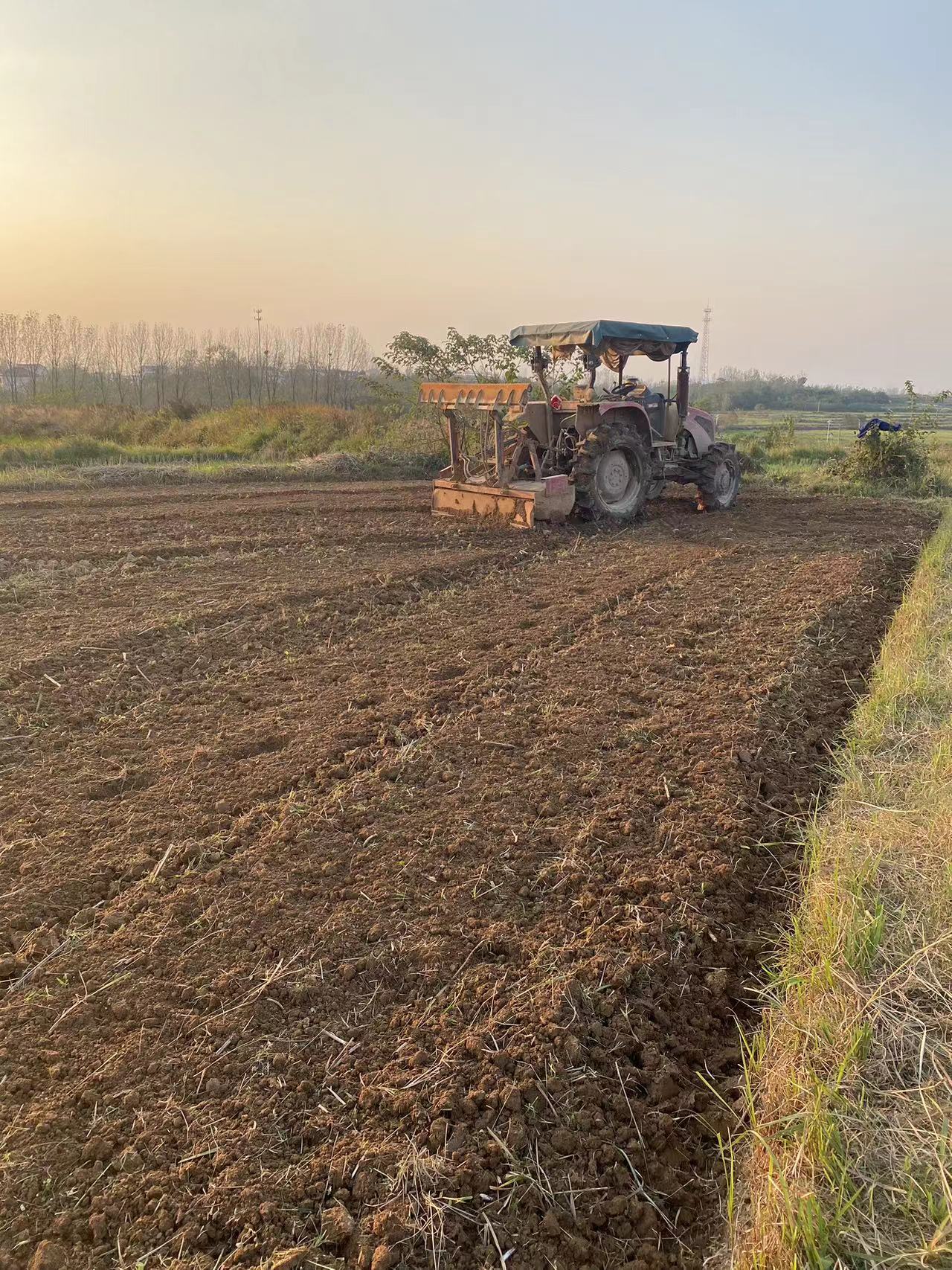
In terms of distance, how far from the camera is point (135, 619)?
18.9ft

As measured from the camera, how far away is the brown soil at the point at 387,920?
1815mm

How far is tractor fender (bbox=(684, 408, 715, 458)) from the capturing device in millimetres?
10451

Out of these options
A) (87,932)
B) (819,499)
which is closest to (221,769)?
(87,932)

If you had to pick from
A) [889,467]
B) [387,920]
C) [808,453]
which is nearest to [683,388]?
[889,467]

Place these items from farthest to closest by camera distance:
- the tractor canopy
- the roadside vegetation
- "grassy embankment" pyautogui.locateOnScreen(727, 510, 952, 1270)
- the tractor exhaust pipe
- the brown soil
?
the roadside vegetation, the tractor exhaust pipe, the tractor canopy, the brown soil, "grassy embankment" pyautogui.locateOnScreen(727, 510, 952, 1270)

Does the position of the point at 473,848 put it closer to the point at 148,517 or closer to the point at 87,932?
the point at 87,932

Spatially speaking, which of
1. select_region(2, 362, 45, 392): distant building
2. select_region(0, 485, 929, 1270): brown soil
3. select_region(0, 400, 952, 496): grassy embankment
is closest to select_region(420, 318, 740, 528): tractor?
select_region(0, 485, 929, 1270): brown soil

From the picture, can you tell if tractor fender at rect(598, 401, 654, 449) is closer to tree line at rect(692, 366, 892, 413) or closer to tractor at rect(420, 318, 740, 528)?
tractor at rect(420, 318, 740, 528)

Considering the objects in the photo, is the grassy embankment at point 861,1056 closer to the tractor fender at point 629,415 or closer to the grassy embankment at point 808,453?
the tractor fender at point 629,415

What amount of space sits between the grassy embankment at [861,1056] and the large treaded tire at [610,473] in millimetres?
6093

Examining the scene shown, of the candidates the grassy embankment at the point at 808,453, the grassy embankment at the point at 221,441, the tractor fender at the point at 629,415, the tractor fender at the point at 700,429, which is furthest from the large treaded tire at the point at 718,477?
the grassy embankment at the point at 221,441

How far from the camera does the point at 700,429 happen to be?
1055cm

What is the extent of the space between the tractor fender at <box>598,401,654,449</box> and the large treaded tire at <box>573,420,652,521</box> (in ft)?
0.32

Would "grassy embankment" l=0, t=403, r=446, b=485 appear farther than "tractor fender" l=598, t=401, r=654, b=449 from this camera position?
Yes
